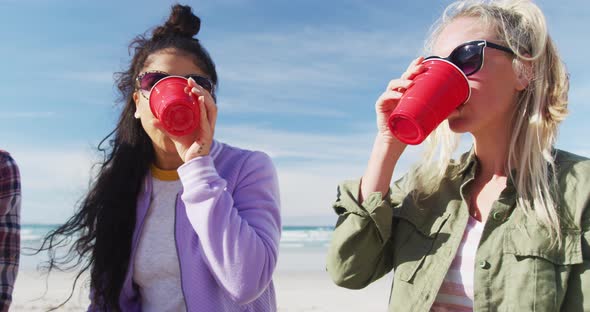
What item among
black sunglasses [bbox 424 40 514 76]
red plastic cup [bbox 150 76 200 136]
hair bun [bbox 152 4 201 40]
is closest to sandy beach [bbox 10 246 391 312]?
hair bun [bbox 152 4 201 40]

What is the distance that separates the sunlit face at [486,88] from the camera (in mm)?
2072

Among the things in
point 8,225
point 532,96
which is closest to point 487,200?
point 532,96

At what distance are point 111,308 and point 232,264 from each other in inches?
26.6

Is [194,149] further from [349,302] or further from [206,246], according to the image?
[349,302]

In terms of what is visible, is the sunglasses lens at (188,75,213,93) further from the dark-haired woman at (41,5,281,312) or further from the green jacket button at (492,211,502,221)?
the green jacket button at (492,211,502,221)

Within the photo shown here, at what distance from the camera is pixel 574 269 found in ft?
6.23

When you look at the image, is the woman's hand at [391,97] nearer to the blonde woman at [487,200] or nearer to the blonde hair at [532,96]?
the blonde woman at [487,200]

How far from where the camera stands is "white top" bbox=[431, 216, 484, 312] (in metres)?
2.05

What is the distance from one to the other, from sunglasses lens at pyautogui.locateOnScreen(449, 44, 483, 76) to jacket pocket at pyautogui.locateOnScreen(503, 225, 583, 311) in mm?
586

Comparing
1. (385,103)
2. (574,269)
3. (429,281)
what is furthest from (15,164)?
(574,269)

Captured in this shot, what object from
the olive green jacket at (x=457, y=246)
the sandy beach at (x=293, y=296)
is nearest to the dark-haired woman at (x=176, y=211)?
the olive green jacket at (x=457, y=246)

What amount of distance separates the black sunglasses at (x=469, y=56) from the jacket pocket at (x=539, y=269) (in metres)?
0.59

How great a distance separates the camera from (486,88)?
2.08m

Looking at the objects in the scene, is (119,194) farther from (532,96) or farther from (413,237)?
(532,96)
